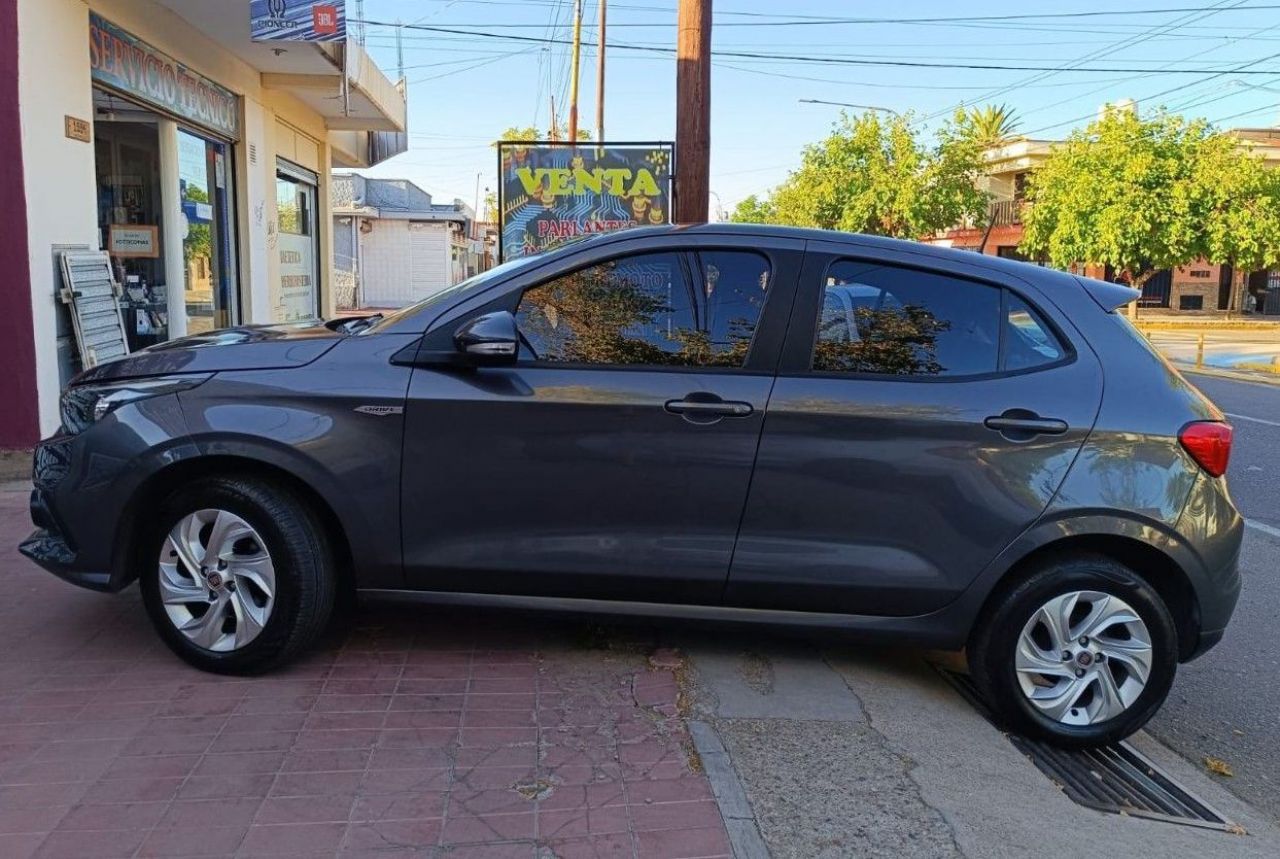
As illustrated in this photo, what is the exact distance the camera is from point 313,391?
12.4ft

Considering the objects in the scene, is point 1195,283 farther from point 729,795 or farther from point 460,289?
point 729,795

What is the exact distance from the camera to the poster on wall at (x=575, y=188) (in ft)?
37.2

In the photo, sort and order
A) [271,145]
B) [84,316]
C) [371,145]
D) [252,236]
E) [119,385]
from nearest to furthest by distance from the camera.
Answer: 1. [119,385]
2. [84,316]
3. [252,236]
4. [271,145]
5. [371,145]

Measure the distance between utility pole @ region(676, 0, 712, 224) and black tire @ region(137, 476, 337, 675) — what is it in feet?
16.9

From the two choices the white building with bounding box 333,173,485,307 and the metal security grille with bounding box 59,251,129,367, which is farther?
the white building with bounding box 333,173,485,307

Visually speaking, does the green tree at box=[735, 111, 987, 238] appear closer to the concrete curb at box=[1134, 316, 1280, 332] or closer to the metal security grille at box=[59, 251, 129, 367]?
the concrete curb at box=[1134, 316, 1280, 332]

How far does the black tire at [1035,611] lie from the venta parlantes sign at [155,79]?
8.02m

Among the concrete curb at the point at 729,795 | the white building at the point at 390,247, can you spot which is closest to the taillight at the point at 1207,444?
the concrete curb at the point at 729,795

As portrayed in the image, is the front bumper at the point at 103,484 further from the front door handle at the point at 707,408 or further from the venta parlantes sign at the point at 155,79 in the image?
the venta parlantes sign at the point at 155,79

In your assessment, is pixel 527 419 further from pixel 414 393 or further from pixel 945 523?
pixel 945 523

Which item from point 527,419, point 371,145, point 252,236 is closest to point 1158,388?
point 527,419

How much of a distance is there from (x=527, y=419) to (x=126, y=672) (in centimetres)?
191

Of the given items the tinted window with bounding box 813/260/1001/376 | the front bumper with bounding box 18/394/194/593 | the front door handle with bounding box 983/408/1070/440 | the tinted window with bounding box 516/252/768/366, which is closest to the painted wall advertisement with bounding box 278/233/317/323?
the front bumper with bounding box 18/394/194/593

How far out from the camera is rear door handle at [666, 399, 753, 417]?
3.71 metres
